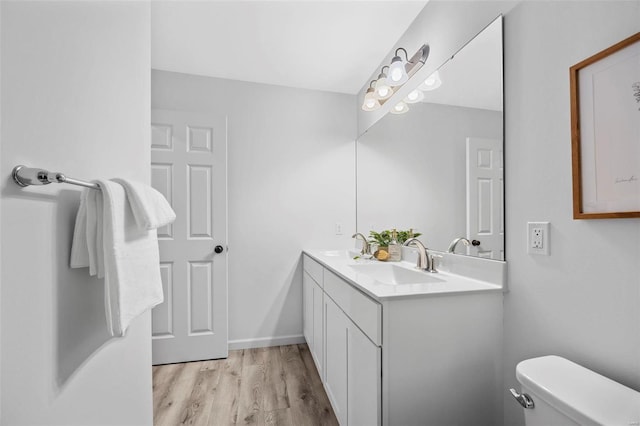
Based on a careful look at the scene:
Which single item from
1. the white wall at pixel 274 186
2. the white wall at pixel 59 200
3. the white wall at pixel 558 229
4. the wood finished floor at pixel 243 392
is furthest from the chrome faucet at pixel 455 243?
the white wall at pixel 59 200

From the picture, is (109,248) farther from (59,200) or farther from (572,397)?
(572,397)

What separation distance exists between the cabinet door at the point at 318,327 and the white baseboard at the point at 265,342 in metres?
0.52

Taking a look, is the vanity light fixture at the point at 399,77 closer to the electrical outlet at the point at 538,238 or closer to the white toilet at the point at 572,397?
the electrical outlet at the point at 538,238

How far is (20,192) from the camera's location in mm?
512

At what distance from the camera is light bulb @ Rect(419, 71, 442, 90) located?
1732 mm

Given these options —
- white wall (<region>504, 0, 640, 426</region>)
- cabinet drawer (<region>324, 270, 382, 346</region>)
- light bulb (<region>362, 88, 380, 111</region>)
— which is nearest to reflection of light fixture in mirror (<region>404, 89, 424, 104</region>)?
light bulb (<region>362, 88, 380, 111</region>)

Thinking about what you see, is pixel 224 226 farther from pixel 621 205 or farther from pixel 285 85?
pixel 621 205

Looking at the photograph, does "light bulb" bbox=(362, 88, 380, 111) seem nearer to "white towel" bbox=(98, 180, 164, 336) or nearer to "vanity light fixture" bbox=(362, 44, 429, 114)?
"vanity light fixture" bbox=(362, 44, 429, 114)

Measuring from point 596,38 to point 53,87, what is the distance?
4.71 feet

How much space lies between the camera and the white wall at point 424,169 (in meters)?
1.57

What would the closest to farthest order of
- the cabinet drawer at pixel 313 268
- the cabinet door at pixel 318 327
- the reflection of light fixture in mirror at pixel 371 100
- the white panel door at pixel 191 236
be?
the cabinet door at pixel 318 327, the cabinet drawer at pixel 313 268, the reflection of light fixture in mirror at pixel 371 100, the white panel door at pixel 191 236

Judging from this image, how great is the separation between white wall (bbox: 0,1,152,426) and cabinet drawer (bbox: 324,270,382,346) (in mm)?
829

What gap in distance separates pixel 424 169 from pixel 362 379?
49.8 inches

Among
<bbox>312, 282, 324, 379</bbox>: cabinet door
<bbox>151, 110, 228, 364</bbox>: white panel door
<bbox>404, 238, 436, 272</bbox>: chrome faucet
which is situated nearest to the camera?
<bbox>404, 238, 436, 272</bbox>: chrome faucet
